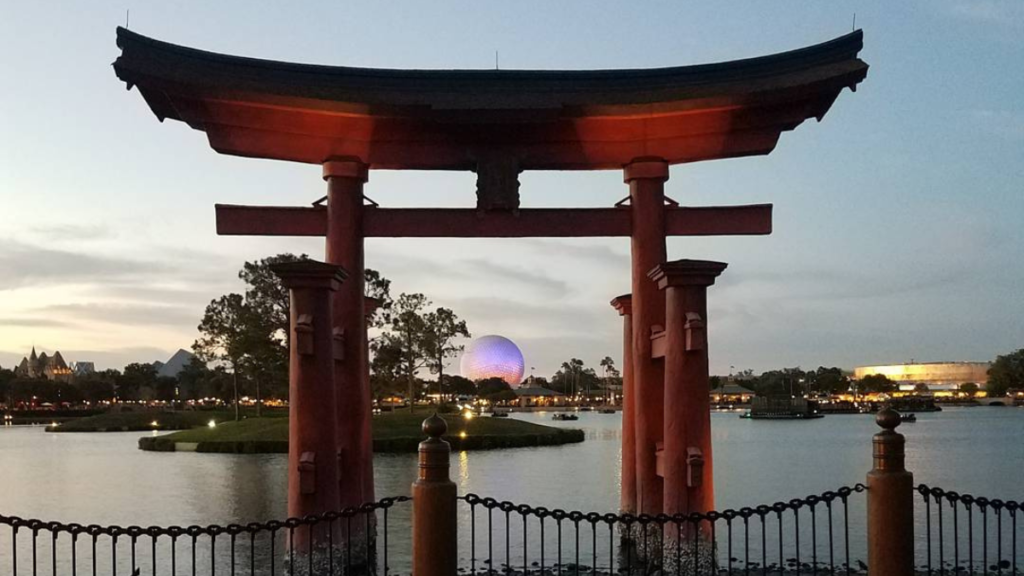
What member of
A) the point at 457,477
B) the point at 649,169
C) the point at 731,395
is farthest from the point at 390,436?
the point at 731,395

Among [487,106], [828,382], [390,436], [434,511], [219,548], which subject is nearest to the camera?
[434,511]

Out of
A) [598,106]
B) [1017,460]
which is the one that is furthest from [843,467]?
[598,106]

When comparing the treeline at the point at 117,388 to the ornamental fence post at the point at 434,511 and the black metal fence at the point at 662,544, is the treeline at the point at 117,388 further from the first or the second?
the ornamental fence post at the point at 434,511

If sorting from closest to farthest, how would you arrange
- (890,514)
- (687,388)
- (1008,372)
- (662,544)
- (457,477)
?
Result: (890,514) < (687,388) < (662,544) < (457,477) < (1008,372)

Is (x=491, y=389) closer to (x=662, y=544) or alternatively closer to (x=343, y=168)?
(x=343, y=168)

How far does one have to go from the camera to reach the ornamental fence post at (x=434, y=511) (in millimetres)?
7371

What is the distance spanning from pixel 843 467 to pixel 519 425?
806 inches

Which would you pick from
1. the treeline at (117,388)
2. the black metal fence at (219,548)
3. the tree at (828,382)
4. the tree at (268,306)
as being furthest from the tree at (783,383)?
the black metal fence at (219,548)

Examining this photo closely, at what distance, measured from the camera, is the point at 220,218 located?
1313cm

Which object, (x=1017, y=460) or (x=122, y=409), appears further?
(x=122, y=409)

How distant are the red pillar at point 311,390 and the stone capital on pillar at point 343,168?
2122 mm

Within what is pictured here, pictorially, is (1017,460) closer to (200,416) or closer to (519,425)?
(519,425)

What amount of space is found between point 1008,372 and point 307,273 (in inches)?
5823

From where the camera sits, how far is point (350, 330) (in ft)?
42.2
